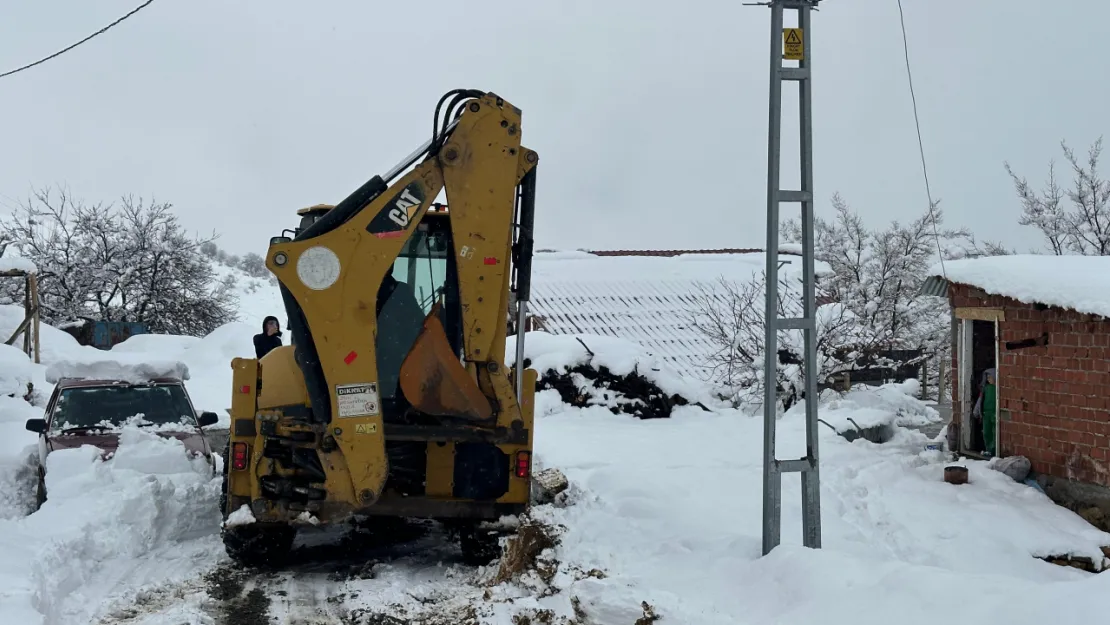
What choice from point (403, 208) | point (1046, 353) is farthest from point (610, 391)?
point (403, 208)

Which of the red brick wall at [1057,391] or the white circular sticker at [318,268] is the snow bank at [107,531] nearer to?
the white circular sticker at [318,268]

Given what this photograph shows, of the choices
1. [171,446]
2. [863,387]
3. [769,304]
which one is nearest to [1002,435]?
[863,387]

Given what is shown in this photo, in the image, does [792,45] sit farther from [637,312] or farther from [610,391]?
[637,312]

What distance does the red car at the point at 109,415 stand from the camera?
10281mm

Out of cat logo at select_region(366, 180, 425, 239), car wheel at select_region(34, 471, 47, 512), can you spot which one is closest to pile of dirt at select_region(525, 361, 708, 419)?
car wheel at select_region(34, 471, 47, 512)

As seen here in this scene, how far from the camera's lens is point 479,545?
26.1ft

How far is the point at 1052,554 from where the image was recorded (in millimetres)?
10195

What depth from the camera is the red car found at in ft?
33.7

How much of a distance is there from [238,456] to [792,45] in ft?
17.3

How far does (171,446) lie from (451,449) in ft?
12.8

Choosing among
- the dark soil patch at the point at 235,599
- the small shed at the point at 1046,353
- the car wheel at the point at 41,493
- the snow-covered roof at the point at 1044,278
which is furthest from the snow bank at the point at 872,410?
the car wheel at the point at 41,493

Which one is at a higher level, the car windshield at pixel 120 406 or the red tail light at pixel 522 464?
the car windshield at pixel 120 406

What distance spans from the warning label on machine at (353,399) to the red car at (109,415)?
400 centimetres

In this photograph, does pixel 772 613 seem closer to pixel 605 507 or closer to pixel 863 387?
pixel 605 507
